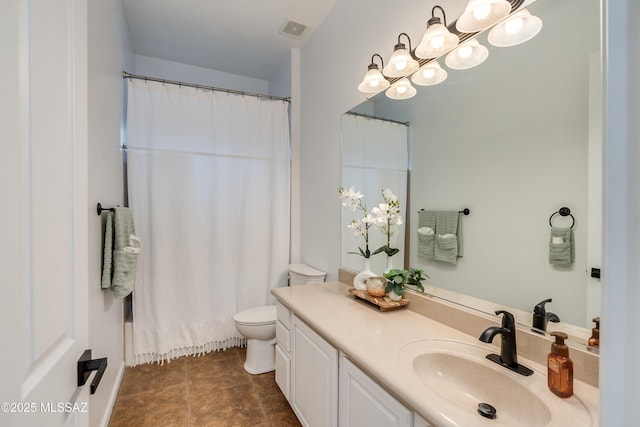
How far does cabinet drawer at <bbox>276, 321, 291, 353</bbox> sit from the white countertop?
0.63 ft

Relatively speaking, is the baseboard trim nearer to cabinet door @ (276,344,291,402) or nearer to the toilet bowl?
the toilet bowl

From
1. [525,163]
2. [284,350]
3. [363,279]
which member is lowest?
[284,350]

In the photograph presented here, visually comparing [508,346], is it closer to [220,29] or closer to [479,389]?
[479,389]

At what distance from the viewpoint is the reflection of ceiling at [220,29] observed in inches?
85.5

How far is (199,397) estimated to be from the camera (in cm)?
193

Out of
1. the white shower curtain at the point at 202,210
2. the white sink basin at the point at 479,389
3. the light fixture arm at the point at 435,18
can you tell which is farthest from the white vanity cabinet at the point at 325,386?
the light fixture arm at the point at 435,18

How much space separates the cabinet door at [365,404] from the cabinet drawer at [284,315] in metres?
0.58

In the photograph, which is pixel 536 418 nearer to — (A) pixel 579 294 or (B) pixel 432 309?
(A) pixel 579 294

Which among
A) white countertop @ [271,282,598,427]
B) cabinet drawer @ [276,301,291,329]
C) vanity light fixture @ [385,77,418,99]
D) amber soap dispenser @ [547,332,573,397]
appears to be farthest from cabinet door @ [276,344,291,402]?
vanity light fixture @ [385,77,418,99]

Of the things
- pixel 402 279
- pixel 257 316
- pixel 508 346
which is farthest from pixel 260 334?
pixel 508 346

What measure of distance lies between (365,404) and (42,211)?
1.10 metres

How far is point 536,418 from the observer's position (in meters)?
0.79

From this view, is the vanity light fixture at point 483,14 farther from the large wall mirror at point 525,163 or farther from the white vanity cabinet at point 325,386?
the white vanity cabinet at point 325,386

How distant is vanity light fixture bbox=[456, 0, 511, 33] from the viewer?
3.44 feet
